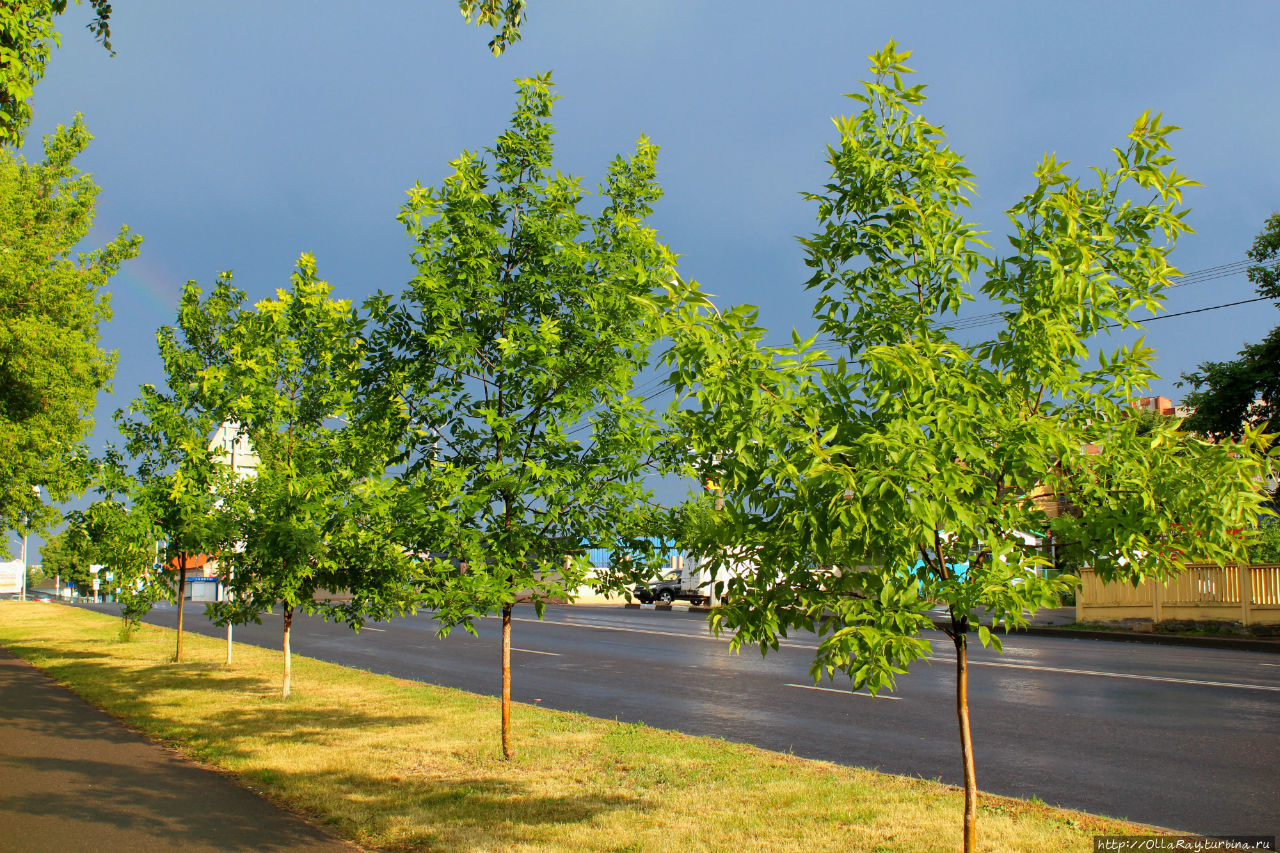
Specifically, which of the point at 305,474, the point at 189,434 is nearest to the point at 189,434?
the point at 189,434

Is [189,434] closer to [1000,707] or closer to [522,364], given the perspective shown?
[522,364]

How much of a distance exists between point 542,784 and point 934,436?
17.5 feet

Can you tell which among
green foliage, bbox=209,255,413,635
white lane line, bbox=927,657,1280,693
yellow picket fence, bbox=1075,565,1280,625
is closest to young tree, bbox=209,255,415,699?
green foliage, bbox=209,255,413,635

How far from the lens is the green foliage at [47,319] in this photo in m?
21.0

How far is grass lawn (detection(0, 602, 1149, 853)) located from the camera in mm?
6344

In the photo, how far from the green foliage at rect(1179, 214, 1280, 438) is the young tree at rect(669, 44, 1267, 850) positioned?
1007 inches

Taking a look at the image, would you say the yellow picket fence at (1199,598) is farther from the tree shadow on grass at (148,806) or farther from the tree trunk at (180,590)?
the tree shadow on grass at (148,806)

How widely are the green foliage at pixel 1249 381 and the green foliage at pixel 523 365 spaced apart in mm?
24127

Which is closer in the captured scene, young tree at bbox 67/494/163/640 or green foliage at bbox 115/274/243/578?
green foliage at bbox 115/274/243/578

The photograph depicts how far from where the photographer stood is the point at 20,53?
7.66 m

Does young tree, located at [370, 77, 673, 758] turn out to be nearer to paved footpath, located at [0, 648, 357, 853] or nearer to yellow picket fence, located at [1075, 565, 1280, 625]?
paved footpath, located at [0, 648, 357, 853]

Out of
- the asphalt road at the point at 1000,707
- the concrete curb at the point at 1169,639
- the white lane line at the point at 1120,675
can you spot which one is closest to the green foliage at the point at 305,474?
the asphalt road at the point at 1000,707

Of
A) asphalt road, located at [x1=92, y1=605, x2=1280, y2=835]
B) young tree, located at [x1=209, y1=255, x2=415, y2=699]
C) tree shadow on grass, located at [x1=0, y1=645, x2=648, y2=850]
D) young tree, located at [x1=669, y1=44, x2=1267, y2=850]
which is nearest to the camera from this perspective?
young tree, located at [x1=669, y1=44, x2=1267, y2=850]

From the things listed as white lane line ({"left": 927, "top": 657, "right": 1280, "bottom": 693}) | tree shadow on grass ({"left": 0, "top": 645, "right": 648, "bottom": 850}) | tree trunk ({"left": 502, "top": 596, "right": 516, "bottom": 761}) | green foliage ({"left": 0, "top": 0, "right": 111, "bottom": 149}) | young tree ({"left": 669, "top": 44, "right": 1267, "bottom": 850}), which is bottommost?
white lane line ({"left": 927, "top": 657, "right": 1280, "bottom": 693})
